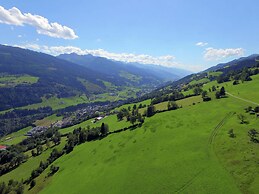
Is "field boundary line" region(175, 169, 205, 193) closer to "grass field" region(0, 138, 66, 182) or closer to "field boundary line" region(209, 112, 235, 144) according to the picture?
"field boundary line" region(209, 112, 235, 144)

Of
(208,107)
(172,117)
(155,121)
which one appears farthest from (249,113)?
(155,121)

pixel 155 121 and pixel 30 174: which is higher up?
pixel 155 121

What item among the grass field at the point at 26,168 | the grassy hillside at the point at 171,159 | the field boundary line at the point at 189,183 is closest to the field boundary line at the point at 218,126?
the grassy hillside at the point at 171,159

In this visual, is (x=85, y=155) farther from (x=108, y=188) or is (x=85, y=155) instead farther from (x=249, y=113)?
(x=249, y=113)

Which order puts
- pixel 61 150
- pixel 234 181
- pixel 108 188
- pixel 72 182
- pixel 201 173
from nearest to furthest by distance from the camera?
pixel 234 181 → pixel 201 173 → pixel 108 188 → pixel 72 182 → pixel 61 150

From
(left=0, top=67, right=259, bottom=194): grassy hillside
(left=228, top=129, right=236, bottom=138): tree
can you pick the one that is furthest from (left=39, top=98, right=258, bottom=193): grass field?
(left=228, top=129, right=236, bottom=138): tree

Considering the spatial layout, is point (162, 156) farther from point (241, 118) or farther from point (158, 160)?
point (241, 118)

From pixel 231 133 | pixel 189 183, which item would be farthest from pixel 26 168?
pixel 231 133

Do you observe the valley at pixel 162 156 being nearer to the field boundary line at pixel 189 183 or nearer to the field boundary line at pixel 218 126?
the field boundary line at pixel 189 183
